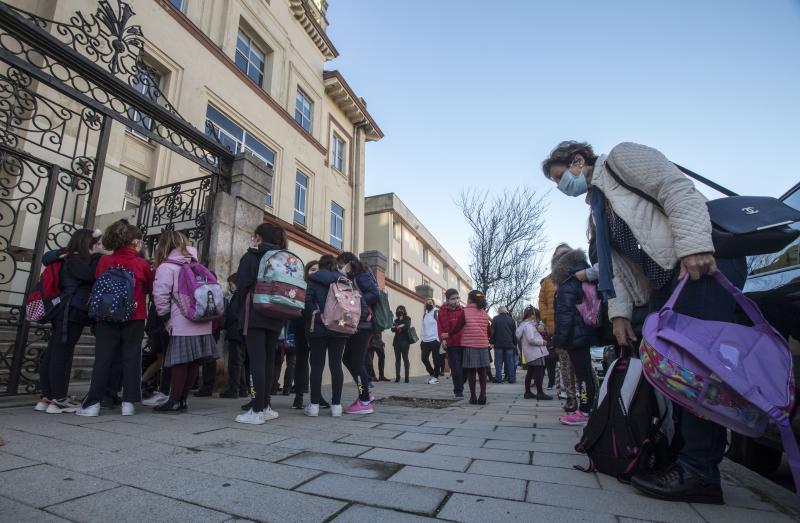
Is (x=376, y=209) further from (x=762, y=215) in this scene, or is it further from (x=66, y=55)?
(x=762, y=215)

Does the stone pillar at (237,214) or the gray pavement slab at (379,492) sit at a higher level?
the stone pillar at (237,214)

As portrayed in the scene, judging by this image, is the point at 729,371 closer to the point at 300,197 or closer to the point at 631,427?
the point at 631,427

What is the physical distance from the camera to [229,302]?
588cm

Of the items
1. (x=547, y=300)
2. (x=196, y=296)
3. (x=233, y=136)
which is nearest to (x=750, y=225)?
(x=196, y=296)

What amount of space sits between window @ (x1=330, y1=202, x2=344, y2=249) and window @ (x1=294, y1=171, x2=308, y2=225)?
1.82 m

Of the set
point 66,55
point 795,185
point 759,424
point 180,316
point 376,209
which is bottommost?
point 759,424

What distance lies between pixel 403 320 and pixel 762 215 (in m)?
9.34

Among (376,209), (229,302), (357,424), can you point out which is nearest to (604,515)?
(357,424)

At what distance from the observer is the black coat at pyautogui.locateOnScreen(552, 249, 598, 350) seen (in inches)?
161

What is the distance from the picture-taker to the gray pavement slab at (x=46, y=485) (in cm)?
174

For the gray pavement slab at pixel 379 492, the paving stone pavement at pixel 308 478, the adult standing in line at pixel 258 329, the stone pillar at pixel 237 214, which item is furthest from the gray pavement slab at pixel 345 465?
the stone pillar at pixel 237 214

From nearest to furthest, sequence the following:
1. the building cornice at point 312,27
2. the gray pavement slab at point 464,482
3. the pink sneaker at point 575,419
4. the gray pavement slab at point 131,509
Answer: the gray pavement slab at point 131,509, the gray pavement slab at point 464,482, the pink sneaker at point 575,419, the building cornice at point 312,27

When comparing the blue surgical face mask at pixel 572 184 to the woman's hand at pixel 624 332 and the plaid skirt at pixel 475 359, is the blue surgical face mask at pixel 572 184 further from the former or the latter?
the plaid skirt at pixel 475 359

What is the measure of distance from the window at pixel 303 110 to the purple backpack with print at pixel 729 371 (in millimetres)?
14902
